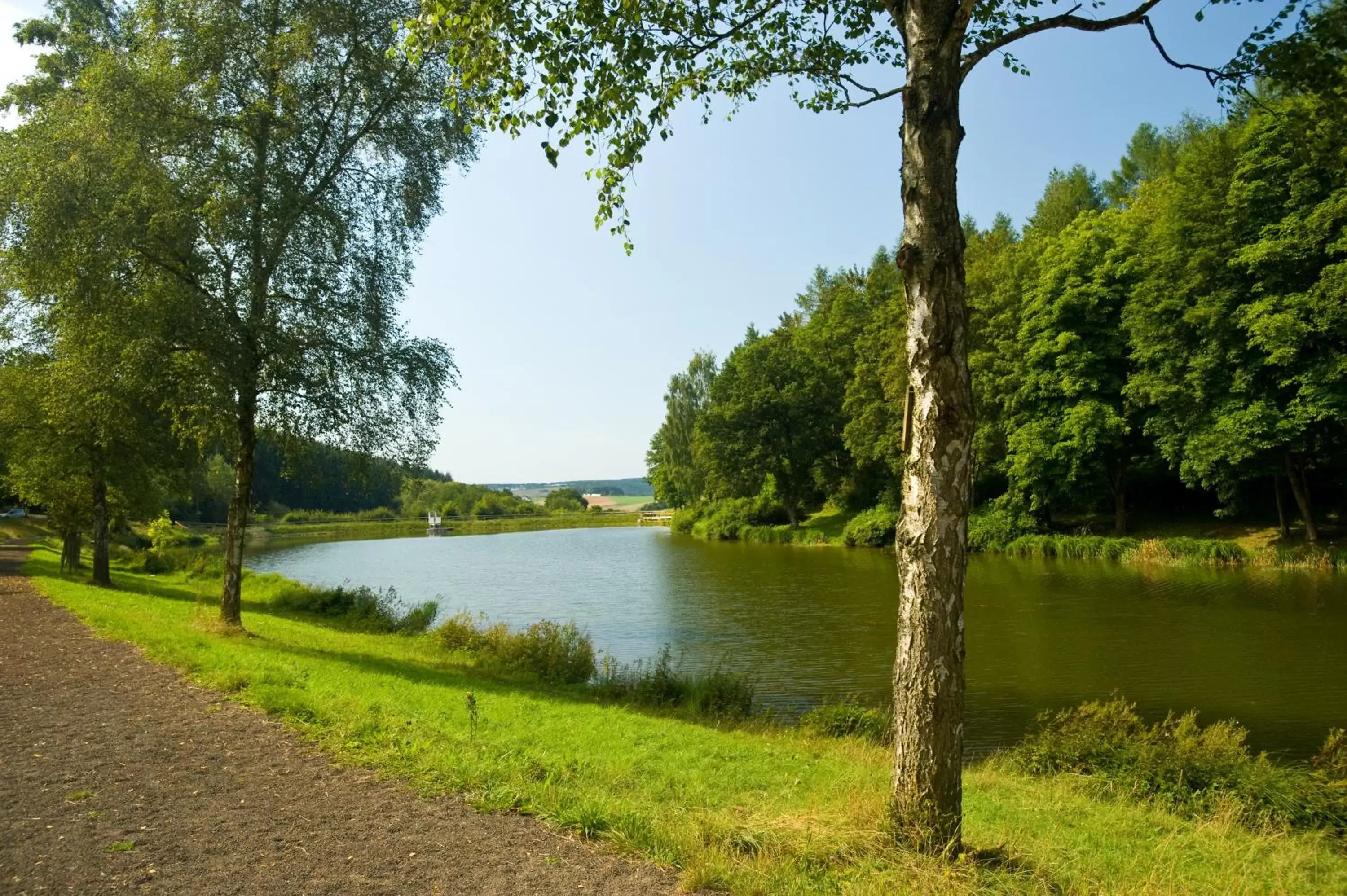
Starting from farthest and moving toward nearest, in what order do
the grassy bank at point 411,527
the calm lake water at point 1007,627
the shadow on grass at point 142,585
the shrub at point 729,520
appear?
the grassy bank at point 411,527, the shrub at point 729,520, the shadow on grass at point 142,585, the calm lake water at point 1007,627

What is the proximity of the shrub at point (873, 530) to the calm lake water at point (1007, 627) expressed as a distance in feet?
15.3

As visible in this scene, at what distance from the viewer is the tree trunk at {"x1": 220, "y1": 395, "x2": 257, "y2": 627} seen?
50.5 feet

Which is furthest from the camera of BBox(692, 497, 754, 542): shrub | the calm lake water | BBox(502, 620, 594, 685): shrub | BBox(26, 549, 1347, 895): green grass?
BBox(692, 497, 754, 542): shrub

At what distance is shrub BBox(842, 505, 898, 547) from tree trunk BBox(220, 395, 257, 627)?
35.0m

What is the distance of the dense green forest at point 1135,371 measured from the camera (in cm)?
2789

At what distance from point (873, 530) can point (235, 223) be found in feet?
123

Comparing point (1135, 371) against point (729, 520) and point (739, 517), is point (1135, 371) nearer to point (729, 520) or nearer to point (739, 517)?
→ point (739, 517)

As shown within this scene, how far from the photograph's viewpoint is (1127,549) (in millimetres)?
32875

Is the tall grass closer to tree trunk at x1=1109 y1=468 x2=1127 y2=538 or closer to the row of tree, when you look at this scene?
the row of tree

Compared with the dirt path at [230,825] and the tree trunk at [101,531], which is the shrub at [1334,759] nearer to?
the dirt path at [230,825]

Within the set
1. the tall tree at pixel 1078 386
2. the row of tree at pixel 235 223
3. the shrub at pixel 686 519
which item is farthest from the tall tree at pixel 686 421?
the row of tree at pixel 235 223

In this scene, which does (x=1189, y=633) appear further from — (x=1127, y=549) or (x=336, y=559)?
(x=336, y=559)

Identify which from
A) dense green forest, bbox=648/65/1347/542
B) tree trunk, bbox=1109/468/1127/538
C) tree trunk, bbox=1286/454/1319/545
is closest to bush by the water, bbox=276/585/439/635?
dense green forest, bbox=648/65/1347/542

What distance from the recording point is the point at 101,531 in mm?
23125
